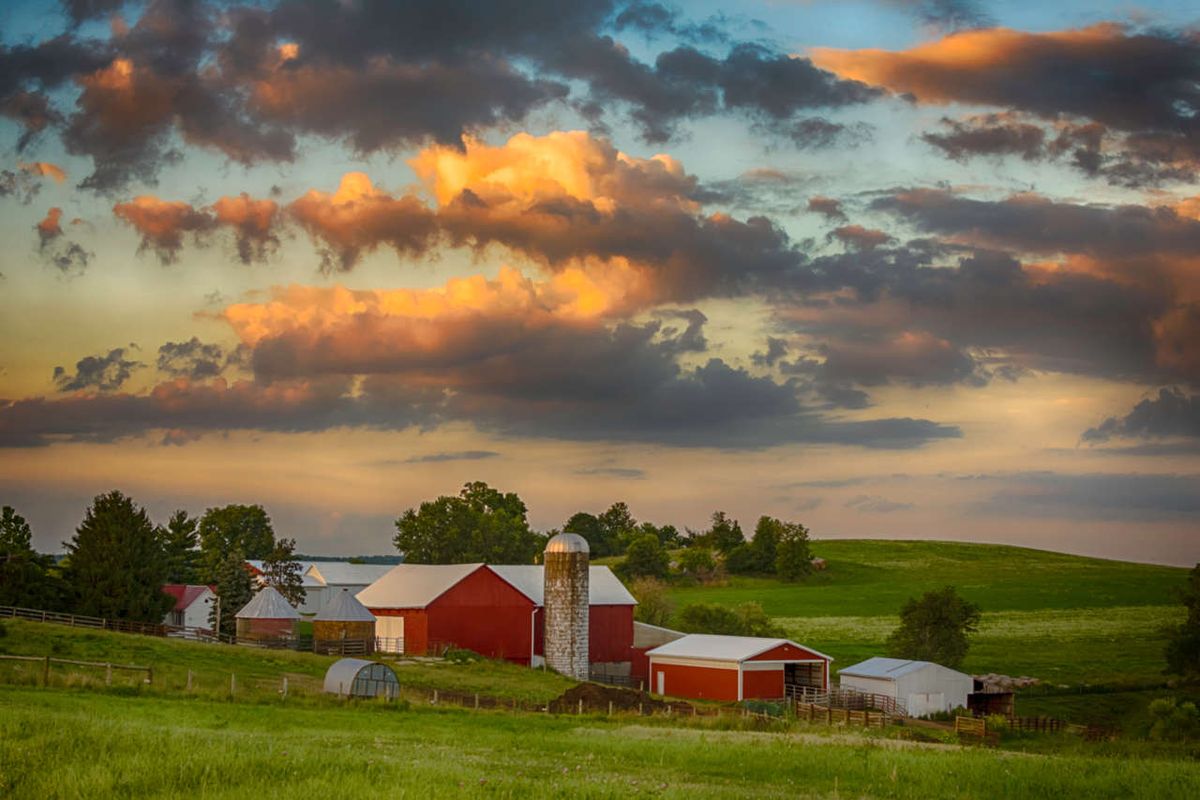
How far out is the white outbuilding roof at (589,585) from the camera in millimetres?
73938

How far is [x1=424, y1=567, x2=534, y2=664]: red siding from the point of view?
70688 mm

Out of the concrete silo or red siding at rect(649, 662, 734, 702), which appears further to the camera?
the concrete silo

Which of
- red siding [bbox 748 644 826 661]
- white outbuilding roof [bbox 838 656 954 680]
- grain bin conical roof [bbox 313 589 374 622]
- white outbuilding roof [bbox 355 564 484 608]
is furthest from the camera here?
white outbuilding roof [bbox 355 564 484 608]

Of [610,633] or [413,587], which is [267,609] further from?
[610,633]

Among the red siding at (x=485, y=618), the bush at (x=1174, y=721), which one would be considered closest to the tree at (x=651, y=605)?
the red siding at (x=485, y=618)

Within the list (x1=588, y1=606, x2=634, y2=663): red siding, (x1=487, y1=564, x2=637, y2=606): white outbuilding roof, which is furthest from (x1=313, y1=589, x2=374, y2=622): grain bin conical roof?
(x1=588, y1=606, x2=634, y2=663): red siding

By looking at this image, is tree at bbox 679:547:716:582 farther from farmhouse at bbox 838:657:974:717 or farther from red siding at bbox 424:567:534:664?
farmhouse at bbox 838:657:974:717

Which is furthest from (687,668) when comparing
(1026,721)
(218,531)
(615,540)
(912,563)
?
(615,540)

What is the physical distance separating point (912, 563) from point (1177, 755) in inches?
5514

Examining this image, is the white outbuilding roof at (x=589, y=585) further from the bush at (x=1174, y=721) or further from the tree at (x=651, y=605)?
the bush at (x=1174, y=721)

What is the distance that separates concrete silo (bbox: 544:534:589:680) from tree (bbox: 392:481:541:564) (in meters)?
56.1

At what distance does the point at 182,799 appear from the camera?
540 inches

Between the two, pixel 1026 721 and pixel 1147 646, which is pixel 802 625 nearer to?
pixel 1147 646

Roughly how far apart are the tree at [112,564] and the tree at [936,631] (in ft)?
149
